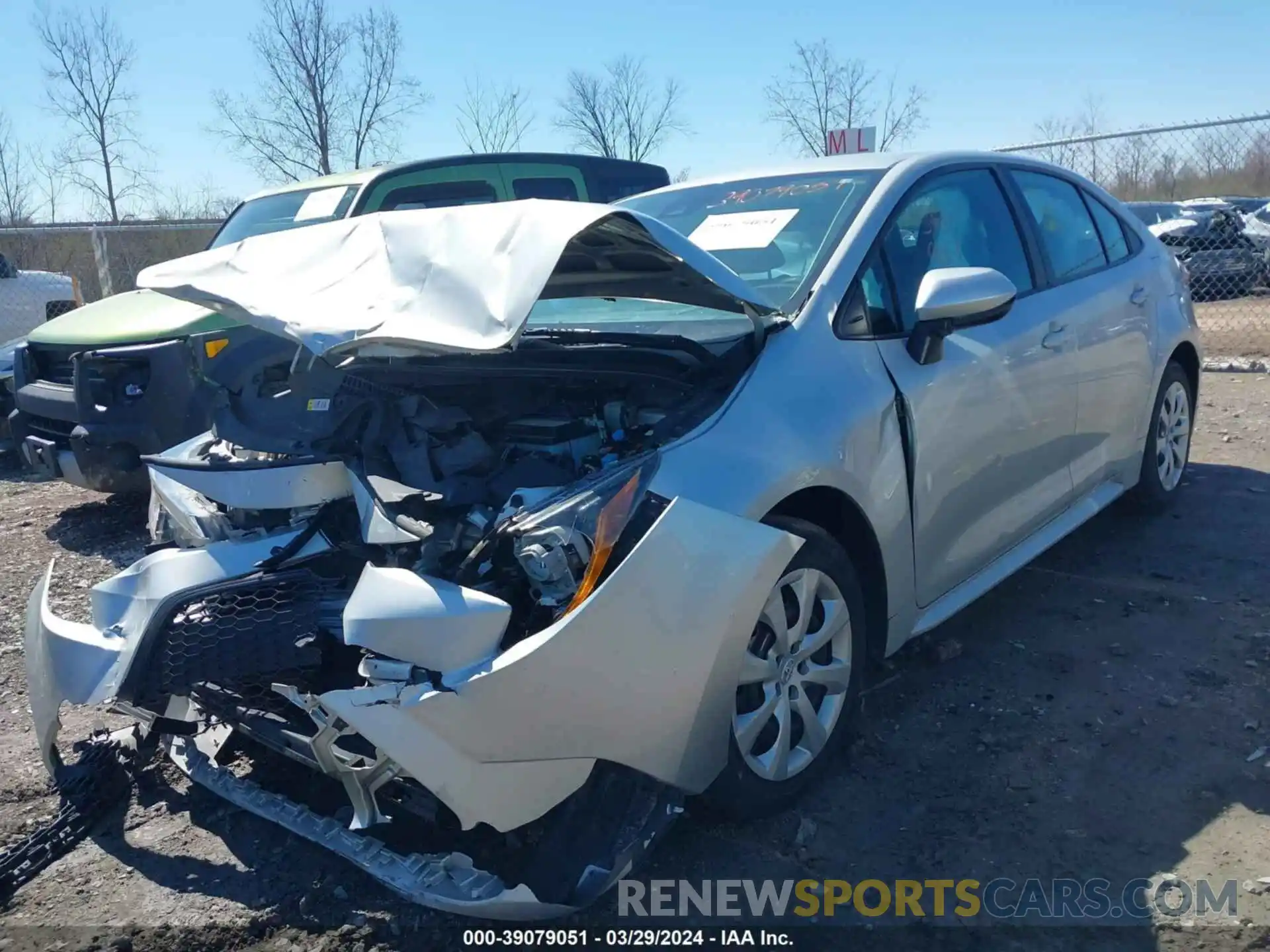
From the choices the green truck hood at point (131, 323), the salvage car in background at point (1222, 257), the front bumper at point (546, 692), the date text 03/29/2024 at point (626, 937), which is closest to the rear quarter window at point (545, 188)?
the green truck hood at point (131, 323)

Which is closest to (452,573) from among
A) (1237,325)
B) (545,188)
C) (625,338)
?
(625,338)

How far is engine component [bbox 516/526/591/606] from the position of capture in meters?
2.31

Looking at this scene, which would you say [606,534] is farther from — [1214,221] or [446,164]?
[1214,221]

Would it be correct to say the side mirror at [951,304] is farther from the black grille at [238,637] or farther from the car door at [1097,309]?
the black grille at [238,637]

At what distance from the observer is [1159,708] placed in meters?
3.38

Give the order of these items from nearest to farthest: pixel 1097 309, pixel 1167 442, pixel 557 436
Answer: pixel 557 436, pixel 1097 309, pixel 1167 442

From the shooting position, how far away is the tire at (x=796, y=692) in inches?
105

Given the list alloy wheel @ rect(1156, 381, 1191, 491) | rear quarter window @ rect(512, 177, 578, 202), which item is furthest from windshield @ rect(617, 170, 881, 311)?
rear quarter window @ rect(512, 177, 578, 202)

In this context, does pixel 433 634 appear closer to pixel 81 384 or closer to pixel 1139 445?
pixel 1139 445

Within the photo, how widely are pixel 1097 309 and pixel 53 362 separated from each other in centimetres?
598

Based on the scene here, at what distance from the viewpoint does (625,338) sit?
10.5 feet

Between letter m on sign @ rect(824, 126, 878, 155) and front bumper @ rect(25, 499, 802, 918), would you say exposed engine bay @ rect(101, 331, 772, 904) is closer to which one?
front bumper @ rect(25, 499, 802, 918)

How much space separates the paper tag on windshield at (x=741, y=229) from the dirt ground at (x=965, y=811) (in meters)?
1.60

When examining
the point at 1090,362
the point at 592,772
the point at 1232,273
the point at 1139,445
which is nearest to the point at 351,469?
the point at 592,772
